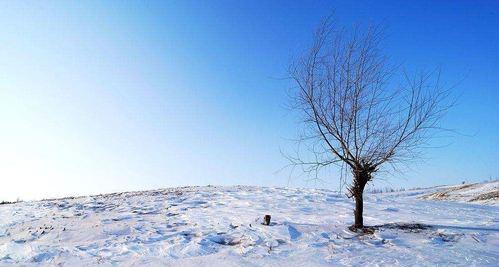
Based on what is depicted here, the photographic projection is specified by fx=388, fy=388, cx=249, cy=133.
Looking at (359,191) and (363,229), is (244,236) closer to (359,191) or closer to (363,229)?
(363,229)

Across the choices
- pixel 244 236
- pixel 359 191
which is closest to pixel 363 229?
pixel 359 191

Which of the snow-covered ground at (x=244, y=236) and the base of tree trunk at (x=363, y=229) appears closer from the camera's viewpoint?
the snow-covered ground at (x=244, y=236)

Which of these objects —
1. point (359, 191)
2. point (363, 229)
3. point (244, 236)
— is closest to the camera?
point (244, 236)

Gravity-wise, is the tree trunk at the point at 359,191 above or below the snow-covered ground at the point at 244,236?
above

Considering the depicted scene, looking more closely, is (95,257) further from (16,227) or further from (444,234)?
(444,234)

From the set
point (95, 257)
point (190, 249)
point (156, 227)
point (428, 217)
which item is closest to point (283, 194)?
point (428, 217)

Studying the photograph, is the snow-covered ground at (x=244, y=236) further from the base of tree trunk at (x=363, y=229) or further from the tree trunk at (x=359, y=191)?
the tree trunk at (x=359, y=191)

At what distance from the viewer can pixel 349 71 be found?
977 cm

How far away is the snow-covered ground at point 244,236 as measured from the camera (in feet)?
24.9

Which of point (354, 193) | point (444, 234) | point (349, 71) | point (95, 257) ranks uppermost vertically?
point (349, 71)

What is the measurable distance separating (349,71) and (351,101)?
0.77 m

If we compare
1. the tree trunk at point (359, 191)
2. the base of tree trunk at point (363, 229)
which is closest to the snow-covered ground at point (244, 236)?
the base of tree trunk at point (363, 229)

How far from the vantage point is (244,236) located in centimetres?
925

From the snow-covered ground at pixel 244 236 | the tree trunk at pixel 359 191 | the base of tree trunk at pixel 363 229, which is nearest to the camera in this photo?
the snow-covered ground at pixel 244 236
